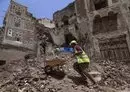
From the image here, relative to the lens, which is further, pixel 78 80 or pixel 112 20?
pixel 112 20

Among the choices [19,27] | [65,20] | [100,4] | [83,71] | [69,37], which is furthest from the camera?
[19,27]

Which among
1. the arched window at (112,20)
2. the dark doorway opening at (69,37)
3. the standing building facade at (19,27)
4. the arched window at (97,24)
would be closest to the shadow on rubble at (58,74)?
the arched window at (112,20)

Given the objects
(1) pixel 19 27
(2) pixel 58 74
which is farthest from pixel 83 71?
(1) pixel 19 27

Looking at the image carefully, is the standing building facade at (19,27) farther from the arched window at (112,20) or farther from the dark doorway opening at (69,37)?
the arched window at (112,20)

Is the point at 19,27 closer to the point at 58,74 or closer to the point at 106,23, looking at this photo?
the point at 106,23

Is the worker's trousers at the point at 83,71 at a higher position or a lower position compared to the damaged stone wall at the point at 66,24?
lower

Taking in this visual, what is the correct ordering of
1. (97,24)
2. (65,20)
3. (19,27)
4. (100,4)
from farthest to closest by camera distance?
1. (19,27)
2. (65,20)
3. (100,4)
4. (97,24)

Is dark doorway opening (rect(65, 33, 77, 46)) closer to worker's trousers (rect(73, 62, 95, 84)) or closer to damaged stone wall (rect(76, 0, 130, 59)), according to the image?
damaged stone wall (rect(76, 0, 130, 59))

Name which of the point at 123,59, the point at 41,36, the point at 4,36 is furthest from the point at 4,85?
the point at 41,36

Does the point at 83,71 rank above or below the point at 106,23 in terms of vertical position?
below

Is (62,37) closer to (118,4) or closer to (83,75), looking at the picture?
(118,4)

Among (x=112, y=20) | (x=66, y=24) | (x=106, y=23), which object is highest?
(x=66, y=24)

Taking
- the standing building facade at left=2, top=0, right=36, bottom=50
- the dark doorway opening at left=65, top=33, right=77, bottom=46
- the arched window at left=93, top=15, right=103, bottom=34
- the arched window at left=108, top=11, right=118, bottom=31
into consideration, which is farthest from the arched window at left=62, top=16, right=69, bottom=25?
the arched window at left=108, top=11, right=118, bottom=31

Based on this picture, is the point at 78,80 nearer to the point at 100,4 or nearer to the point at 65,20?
the point at 100,4
